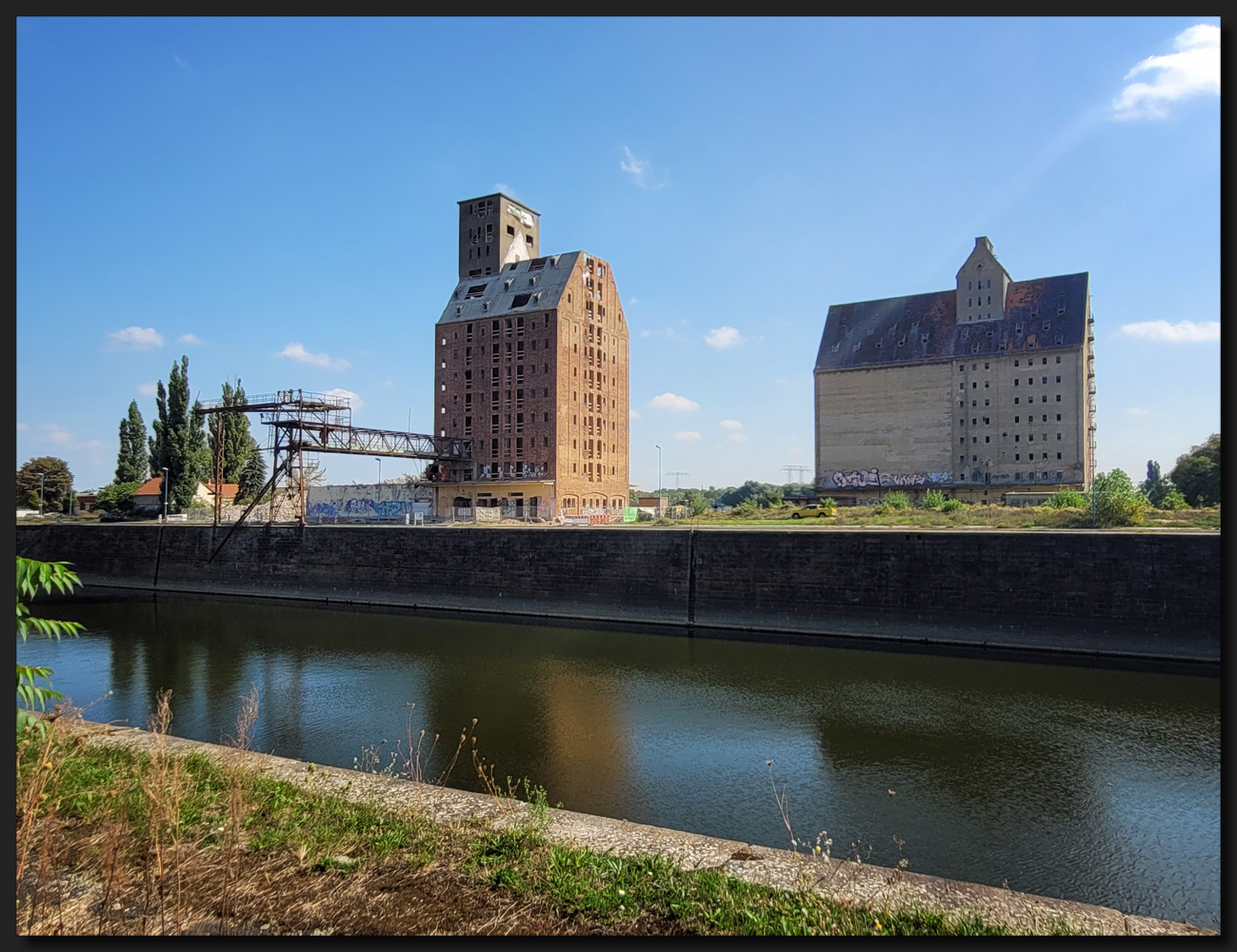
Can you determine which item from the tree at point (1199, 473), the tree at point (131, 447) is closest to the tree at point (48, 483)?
the tree at point (131, 447)

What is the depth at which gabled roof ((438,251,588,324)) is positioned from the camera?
62969 mm

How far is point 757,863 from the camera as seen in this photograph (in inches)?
291

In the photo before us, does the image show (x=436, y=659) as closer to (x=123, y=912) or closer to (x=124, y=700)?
(x=124, y=700)

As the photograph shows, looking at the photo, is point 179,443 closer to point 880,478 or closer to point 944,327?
point 880,478

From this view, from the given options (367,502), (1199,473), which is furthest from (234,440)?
(1199,473)

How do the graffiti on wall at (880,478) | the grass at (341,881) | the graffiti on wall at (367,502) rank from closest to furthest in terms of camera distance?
the grass at (341,881)
the graffiti on wall at (367,502)
the graffiti on wall at (880,478)

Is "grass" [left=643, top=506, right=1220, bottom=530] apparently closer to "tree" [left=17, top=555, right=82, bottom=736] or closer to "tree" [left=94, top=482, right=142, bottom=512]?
"tree" [left=17, top=555, right=82, bottom=736]

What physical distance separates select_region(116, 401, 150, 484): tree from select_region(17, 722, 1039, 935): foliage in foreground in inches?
3320

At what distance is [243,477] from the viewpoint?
275 feet

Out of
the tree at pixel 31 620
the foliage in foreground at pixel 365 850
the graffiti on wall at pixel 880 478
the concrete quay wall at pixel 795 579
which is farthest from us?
the graffiti on wall at pixel 880 478

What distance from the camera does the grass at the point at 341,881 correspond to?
5.75 meters

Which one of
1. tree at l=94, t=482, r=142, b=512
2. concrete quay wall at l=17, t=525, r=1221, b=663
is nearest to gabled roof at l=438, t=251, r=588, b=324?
concrete quay wall at l=17, t=525, r=1221, b=663

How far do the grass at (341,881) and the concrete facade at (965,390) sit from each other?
8438 cm

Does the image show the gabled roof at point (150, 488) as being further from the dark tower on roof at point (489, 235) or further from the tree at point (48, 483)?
the dark tower on roof at point (489, 235)
